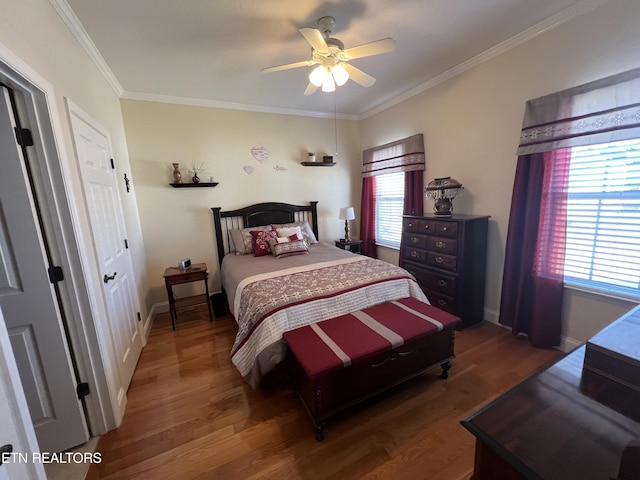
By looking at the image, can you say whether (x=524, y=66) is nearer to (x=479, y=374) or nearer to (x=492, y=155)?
(x=492, y=155)

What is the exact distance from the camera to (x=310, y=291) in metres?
2.04

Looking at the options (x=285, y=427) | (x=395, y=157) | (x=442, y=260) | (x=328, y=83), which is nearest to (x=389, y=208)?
(x=395, y=157)

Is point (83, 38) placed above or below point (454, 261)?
above

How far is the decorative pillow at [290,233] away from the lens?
3.39 m

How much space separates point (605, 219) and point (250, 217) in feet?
12.1

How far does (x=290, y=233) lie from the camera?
11.3 ft

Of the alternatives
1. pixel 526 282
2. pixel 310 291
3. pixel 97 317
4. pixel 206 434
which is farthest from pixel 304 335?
pixel 526 282

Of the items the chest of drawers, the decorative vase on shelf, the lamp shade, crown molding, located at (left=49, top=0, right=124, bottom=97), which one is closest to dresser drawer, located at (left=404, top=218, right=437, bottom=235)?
the chest of drawers

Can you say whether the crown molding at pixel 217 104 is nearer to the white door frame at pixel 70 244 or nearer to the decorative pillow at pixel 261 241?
the decorative pillow at pixel 261 241

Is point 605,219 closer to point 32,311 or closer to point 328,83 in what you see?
point 328,83

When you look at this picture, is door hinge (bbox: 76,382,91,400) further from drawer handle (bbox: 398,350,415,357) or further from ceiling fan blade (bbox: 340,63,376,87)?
ceiling fan blade (bbox: 340,63,376,87)

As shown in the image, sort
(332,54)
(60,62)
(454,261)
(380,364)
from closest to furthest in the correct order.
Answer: (60,62) → (380,364) → (332,54) → (454,261)

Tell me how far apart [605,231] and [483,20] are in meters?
1.90

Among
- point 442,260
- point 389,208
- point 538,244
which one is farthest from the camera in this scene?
point 389,208
